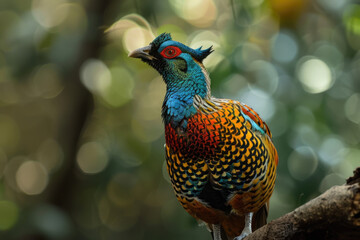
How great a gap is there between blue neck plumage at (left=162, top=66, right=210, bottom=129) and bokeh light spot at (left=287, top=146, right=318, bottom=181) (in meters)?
1.74

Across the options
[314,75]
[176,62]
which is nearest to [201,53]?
[176,62]

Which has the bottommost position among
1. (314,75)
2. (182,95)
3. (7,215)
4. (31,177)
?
(31,177)

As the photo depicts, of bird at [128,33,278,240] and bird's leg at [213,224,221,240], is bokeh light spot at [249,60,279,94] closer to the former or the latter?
bird at [128,33,278,240]

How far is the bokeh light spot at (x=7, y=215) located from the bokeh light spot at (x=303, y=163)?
3666 mm

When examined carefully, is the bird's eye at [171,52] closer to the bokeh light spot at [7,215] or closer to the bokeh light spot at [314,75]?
the bokeh light spot at [314,75]

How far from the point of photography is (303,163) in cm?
504

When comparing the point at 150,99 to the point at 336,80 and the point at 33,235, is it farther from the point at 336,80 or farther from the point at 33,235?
the point at 336,80

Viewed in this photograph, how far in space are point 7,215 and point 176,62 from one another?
428 cm

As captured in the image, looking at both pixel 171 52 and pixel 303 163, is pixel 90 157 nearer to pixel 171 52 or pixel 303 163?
pixel 303 163

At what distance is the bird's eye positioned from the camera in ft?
11.7

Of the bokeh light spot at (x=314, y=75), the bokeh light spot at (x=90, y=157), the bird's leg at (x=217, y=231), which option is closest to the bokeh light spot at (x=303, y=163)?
the bokeh light spot at (x=314, y=75)

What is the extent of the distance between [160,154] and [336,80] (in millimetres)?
2475

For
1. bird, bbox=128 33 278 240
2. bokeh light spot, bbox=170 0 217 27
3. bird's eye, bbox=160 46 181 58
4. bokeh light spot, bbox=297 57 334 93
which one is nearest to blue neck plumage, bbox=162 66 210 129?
bird, bbox=128 33 278 240

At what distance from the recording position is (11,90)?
462 inches
